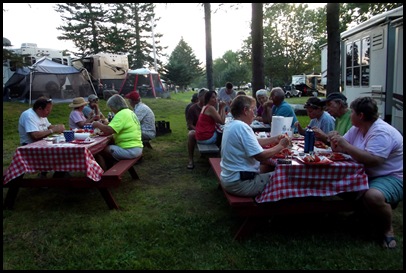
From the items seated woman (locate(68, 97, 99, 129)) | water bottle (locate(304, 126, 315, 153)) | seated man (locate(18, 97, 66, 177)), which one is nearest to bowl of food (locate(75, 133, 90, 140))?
seated man (locate(18, 97, 66, 177))

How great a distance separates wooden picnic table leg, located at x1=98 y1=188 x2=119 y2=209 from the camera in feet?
12.5

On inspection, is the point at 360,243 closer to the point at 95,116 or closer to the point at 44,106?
the point at 44,106

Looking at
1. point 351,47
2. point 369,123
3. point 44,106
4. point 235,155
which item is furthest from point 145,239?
point 351,47

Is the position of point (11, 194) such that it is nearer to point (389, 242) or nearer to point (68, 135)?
point (68, 135)

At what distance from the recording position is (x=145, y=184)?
4.91m

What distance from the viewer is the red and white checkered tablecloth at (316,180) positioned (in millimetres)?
2773

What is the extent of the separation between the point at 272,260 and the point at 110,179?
203cm

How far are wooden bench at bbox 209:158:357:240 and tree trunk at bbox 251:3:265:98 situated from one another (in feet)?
17.8

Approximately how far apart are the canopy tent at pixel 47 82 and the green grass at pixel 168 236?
1185 centimetres

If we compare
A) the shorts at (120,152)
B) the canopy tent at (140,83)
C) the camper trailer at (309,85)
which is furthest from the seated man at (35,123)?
the camper trailer at (309,85)

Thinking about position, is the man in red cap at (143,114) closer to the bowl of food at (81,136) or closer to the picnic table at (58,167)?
the bowl of food at (81,136)

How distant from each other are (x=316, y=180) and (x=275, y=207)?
1.40 feet

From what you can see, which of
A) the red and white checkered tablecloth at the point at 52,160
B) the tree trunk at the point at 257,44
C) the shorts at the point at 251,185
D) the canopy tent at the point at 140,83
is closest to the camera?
the shorts at the point at 251,185

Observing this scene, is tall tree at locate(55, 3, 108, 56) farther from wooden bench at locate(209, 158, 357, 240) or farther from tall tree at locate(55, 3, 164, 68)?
wooden bench at locate(209, 158, 357, 240)
